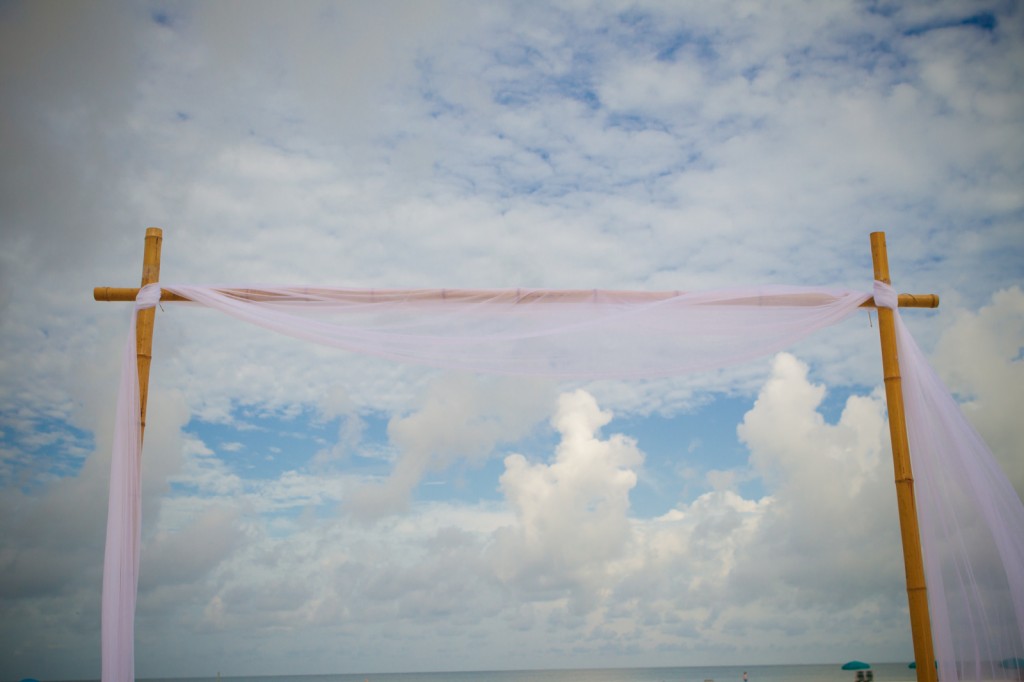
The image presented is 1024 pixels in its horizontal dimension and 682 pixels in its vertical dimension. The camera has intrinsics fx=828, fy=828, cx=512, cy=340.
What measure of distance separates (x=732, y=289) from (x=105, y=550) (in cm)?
310

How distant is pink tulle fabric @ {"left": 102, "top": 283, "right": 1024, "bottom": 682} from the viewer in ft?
11.8

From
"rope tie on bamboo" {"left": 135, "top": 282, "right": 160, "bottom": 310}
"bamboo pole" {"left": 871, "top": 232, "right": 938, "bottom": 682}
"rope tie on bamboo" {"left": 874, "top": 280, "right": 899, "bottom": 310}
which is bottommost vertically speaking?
"bamboo pole" {"left": 871, "top": 232, "right": 938, "bottom": 682}

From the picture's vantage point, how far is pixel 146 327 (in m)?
3.87

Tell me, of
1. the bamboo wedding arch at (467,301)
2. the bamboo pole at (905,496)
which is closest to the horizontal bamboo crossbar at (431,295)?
the bamboo wedding arch at (467,301)

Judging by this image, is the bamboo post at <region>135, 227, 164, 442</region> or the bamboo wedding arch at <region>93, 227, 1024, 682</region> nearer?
the bamboo wedding arch at <region>93, 227, 1024, 682</region>

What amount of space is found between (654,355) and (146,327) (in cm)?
241

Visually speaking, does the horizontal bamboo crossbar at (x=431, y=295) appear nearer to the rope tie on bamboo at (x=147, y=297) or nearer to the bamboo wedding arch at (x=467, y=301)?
the bamboo wedding arch at (x=467, y=301)

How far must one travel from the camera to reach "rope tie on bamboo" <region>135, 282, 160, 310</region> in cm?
387

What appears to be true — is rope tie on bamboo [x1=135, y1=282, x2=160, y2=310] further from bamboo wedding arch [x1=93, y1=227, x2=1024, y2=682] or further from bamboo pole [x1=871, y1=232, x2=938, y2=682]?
bamboo pole [x1=871, y1=232, x2=938, y2=682]

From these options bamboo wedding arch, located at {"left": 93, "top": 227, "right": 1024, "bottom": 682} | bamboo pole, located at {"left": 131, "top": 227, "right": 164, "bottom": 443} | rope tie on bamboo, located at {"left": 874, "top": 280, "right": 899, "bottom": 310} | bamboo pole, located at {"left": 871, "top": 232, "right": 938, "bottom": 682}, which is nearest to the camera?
bamboo wedding arch, located at {"left": 93, "top": 227, "right": 1024, "bottom": 682}

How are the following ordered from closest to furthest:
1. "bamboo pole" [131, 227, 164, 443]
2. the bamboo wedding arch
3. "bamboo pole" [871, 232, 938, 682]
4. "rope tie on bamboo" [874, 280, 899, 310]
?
1. the bamboo wedding arch
2. "bamboo pole" [871, 232, 938, 682]
3. "bamboo pole" [131, 227, 164, 443]
4. "rope tie on bamboo" [874, 280, 899, 310]

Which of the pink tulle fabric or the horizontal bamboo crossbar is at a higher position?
the horizontal bamboo crossbar

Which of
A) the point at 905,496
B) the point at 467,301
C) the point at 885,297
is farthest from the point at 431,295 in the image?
the point at 905,496

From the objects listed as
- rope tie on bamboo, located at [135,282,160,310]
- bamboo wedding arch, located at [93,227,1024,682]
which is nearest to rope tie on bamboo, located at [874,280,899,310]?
bamboo wedding arch, located at [93,227,1024,682]
